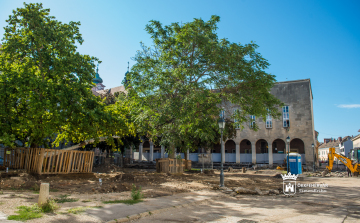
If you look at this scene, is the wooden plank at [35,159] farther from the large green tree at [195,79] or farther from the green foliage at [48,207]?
the green foliage at [48,207]

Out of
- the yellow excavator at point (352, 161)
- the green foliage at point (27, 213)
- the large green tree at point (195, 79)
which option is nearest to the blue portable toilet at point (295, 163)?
the yellow excavator at point (352, 161)

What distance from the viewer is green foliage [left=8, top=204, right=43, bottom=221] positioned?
634 cm

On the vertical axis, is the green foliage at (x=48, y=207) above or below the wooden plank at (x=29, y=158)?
below

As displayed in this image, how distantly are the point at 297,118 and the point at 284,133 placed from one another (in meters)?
3.09

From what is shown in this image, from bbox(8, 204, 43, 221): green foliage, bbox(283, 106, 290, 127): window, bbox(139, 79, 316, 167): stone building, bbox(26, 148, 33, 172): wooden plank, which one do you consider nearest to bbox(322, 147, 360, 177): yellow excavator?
bbox(139, 79, 316, 167): stone building

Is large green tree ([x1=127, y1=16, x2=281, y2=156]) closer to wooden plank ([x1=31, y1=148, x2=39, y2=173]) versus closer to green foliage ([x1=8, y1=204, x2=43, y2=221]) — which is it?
wooden plank ([x1=31, y1=148, x2=39, y2=173])

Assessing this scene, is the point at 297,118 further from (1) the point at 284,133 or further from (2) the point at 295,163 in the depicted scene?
(2) the point at 295,163

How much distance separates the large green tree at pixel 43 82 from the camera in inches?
560

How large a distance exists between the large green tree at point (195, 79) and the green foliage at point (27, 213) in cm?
1041

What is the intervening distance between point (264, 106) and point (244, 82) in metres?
2.35

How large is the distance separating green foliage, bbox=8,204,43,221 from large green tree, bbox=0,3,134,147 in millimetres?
→ 7857

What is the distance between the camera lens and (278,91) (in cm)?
4325

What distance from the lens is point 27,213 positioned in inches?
266

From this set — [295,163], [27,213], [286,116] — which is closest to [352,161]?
[295,163]
